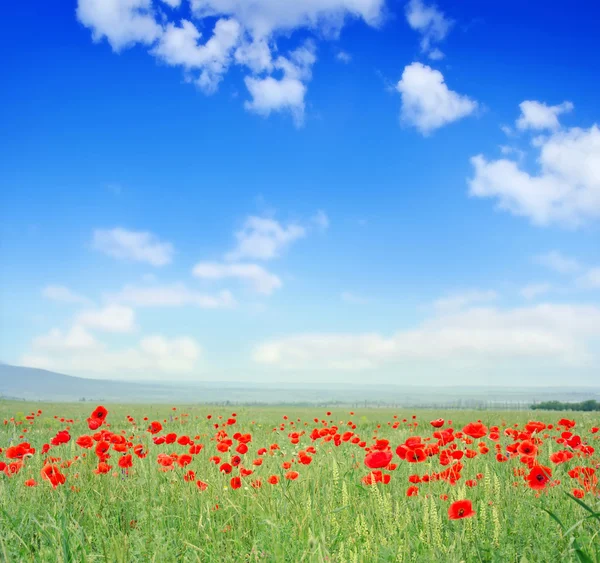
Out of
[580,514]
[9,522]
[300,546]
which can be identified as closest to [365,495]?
[300,546]

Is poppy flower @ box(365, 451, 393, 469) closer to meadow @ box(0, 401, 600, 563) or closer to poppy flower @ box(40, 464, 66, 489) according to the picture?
meadow @ box(0, 401, 600, 563)

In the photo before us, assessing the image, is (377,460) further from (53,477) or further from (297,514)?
(53,477)

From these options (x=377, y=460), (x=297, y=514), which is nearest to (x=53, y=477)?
(x=297, y=514)

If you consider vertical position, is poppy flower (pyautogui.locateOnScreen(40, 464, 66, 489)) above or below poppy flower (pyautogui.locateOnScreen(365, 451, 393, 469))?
below

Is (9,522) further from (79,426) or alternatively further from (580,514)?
(79,426)

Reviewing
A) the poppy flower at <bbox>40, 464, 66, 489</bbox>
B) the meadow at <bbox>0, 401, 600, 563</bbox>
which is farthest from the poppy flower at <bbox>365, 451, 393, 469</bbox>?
the poppy flower at <bbox>40, 464, 66, 489</bbox>

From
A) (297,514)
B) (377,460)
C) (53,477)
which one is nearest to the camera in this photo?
(377,460)

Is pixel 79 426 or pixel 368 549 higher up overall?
pixel 368 549

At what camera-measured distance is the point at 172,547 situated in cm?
355

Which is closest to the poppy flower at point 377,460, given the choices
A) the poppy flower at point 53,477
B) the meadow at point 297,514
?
the meadow at point 297,514

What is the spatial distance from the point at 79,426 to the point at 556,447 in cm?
1404

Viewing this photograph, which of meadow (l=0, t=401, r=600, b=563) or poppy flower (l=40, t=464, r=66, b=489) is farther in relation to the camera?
poppy flower (l=40, t=464, r=66, b=489)

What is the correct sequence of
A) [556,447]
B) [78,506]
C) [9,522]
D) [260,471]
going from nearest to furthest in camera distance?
[9,522] < [78,506] < [260,471] < [556,447]

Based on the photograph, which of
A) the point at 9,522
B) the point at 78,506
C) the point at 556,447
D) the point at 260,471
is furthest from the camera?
the point at 556,447
